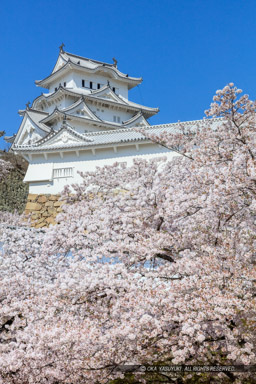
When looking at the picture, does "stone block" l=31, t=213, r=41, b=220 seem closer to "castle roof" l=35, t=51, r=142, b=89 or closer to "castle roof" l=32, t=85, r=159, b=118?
"castle roof" l=32, t=85, r=159, b=118

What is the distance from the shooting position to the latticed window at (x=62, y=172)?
17.2 meters

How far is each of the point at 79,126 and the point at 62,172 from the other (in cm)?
1107

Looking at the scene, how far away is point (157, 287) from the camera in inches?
162

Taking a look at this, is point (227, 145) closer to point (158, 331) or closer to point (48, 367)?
point (158, 331)

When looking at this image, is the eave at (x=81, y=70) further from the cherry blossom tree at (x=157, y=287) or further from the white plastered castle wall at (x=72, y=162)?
the cherry blossom tree at (x=157, y=287)

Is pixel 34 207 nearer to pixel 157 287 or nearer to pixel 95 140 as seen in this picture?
pixel 95 140

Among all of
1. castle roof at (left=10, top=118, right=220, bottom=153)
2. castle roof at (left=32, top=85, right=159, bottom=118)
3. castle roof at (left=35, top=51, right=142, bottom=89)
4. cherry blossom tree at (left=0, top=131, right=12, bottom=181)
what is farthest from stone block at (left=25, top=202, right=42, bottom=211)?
castle roof at (left=35, top=51, right=142, bottom=89)

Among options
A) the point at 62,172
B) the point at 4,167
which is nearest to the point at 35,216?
the point at 62,172

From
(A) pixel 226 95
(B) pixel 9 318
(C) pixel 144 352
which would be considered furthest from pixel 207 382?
(A) pixel 226 95

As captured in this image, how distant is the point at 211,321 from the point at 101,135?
14.5 meters

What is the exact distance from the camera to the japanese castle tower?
16.9 meters

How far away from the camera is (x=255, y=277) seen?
360 centimetres

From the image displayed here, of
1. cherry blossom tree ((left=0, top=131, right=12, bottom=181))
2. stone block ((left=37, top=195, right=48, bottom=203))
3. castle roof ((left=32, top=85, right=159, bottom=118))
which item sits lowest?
stone block ((left=37, top=195, right=48, bottom=203))

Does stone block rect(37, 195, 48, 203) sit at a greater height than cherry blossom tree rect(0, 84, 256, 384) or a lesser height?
greater
